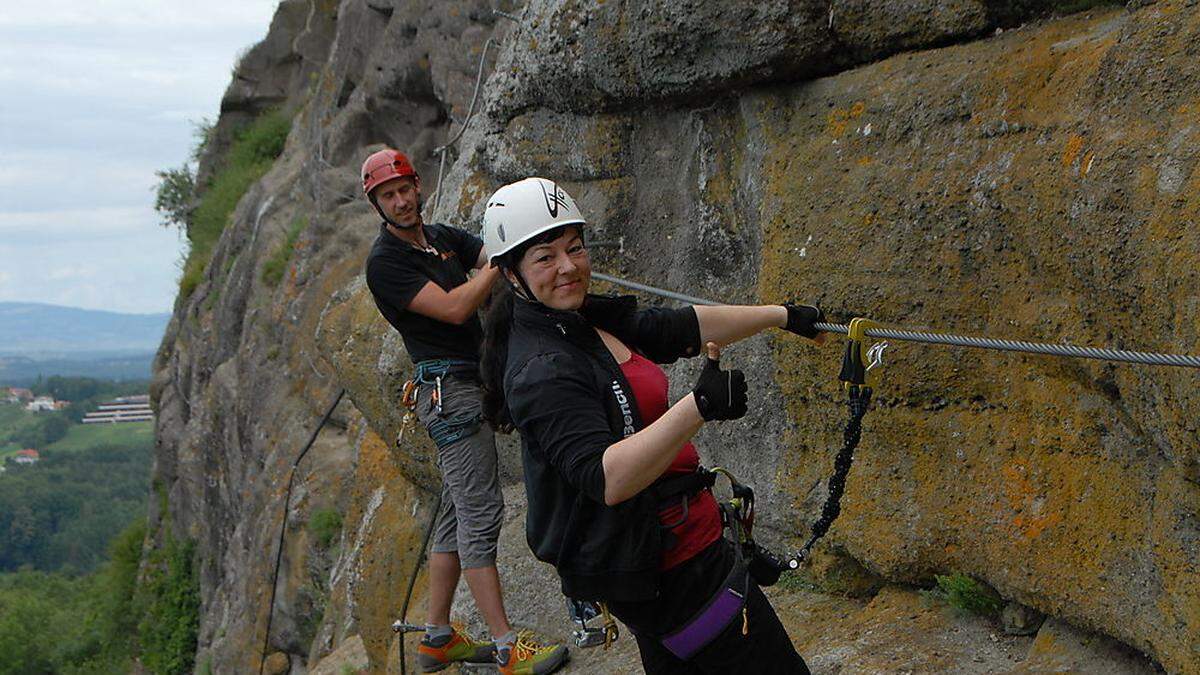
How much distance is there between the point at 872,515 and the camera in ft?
16.8

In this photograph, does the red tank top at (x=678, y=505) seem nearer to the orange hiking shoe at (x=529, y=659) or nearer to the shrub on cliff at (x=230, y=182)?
the orange hiking shoe at (x=529, y=659)

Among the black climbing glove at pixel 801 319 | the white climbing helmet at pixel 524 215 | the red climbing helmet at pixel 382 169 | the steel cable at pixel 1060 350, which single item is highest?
the red climbing helmet at pixel 382 169

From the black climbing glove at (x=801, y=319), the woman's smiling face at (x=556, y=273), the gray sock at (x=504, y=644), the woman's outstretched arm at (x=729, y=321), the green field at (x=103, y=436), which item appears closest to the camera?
the woman's smiling face at (x=556, y=273)

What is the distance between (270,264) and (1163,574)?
1505 centimetres

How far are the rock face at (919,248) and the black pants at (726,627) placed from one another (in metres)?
1.22

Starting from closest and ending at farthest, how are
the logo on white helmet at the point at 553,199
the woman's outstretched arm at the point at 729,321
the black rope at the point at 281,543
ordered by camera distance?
1. the logo on white helmet at the point at 553,199
2. the woman's outstretched arm at the point at 729,321
3. the black rope at the point at 281,543

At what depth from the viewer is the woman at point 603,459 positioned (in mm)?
3314

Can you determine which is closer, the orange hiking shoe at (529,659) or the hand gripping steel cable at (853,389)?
the hand gripping steel cable at (853,389)

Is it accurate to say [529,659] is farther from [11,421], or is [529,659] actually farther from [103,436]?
[11,421]

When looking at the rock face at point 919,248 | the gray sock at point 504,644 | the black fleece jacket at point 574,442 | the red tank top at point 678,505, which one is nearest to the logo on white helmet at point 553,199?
the black fleece jacket at point 574,442

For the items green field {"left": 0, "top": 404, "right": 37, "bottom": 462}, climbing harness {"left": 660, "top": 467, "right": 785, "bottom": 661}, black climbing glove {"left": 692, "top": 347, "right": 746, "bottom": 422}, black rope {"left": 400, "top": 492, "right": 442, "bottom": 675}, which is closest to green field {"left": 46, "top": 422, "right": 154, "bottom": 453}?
green field {"left": 0, "top": 404, "right": 37, "bottom": 462}

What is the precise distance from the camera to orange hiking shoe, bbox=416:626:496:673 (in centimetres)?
628

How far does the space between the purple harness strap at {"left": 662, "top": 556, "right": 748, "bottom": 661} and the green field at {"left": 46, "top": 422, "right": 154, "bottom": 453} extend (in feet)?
415

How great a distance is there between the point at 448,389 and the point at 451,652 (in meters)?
1.50
